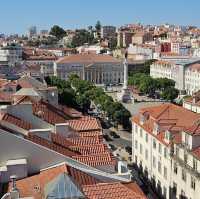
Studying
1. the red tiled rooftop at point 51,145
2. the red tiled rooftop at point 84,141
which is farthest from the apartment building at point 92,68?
the red tiled rooftop at point 51,145

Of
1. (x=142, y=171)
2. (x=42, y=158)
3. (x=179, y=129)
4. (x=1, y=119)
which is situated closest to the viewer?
(x=42, y=158)

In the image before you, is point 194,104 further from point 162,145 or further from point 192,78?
point 192,78

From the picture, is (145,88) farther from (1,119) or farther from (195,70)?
(1,119)

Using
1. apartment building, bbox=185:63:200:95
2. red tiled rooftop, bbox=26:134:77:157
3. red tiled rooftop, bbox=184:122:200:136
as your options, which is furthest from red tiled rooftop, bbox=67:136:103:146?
apartment building, bbox=185:63:200:95

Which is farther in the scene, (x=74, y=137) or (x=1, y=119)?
(x=74, y=137)

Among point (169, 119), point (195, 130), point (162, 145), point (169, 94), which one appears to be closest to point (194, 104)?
point (169, 119)

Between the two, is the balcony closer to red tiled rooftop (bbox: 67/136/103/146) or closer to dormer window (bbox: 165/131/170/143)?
dormer window (bbox: 165/131/170/143)

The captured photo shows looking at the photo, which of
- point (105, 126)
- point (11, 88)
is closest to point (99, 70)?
point (105, 126)
